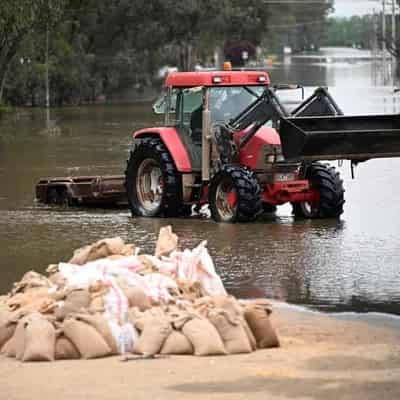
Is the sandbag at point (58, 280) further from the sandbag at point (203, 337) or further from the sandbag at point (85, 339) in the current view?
the sandbag at point (203, 337)

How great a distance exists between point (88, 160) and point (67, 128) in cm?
1516

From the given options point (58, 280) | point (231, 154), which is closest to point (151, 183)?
point (231, 154)

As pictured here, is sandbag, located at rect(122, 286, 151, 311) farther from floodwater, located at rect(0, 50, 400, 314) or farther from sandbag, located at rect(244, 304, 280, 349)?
floodwater, located at rect(0, 50, 400, 314)

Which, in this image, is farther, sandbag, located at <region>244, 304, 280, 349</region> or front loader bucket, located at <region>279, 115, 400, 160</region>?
front loader bucket, located at <region>279, 115, 400, 160</region>

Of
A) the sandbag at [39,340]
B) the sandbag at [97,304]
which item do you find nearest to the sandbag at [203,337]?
the sandbag at [97,304]

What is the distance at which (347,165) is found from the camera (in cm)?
2764

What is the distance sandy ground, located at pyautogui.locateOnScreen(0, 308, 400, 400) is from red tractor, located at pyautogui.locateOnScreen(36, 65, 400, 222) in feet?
24.4

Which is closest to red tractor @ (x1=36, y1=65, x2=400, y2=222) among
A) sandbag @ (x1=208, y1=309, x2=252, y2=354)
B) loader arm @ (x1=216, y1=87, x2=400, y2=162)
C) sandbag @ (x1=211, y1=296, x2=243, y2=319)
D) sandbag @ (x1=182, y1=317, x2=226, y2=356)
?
loader arm @ (x1=216, y1=87, x2=400, y2=162)

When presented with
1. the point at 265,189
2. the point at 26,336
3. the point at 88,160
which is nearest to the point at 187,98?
the point at 265,189

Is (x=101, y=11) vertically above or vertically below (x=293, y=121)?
above

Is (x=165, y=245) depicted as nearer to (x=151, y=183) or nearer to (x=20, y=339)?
(x=20, y=339)

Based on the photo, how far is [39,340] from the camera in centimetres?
984

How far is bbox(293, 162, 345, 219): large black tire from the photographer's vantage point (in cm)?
1828

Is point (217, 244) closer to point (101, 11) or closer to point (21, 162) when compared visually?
point (21, 162)
